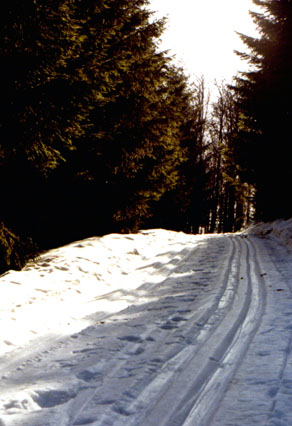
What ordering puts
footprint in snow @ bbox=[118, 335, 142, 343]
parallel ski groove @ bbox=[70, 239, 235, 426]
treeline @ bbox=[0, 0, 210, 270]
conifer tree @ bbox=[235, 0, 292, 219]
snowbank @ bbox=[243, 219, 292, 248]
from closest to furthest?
parallel ski groove @ bbox=[70, 239, 235, 426] < footprint in snow @ bbox=[118, 335, 142, 343] < treeline @ bbox=[0, 0, 210, 270] < snowbank @ bbox=[243, 219, 292, 248] < conifer tree @ bbox=[235, 0, 292, 219]

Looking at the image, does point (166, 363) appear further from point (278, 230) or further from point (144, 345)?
point (278, 230)

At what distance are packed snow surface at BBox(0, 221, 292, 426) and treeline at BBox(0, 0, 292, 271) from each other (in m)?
1.56

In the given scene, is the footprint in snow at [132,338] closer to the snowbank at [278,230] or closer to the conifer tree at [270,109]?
the snowbank at [278,230]

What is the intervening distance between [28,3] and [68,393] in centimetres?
590

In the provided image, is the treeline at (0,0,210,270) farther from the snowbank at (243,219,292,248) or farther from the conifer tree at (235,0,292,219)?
the snowbank at (243,219,292,248)

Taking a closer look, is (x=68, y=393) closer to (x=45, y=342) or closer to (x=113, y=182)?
(x=45, y=342)

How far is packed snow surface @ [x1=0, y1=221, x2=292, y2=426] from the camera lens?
2416 millimetres

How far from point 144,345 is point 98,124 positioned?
7412mm

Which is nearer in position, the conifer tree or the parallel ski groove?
the parallel ski groove

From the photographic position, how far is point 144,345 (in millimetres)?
3551

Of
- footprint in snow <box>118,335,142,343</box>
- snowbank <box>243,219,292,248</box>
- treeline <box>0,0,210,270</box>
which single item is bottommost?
footprint in snow <box>118,335,142,343</box>

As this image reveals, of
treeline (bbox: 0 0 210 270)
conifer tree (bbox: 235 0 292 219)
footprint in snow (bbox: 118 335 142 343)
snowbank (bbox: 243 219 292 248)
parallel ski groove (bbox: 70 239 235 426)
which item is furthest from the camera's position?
conifer tree (bbox: 235 0 292 219)

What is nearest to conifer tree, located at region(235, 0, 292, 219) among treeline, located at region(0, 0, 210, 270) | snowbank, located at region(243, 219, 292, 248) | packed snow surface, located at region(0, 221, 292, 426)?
snowbank, located at region(243, 219, 292, 248)

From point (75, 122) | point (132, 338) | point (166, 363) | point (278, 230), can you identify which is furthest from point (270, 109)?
point (166, 363)
